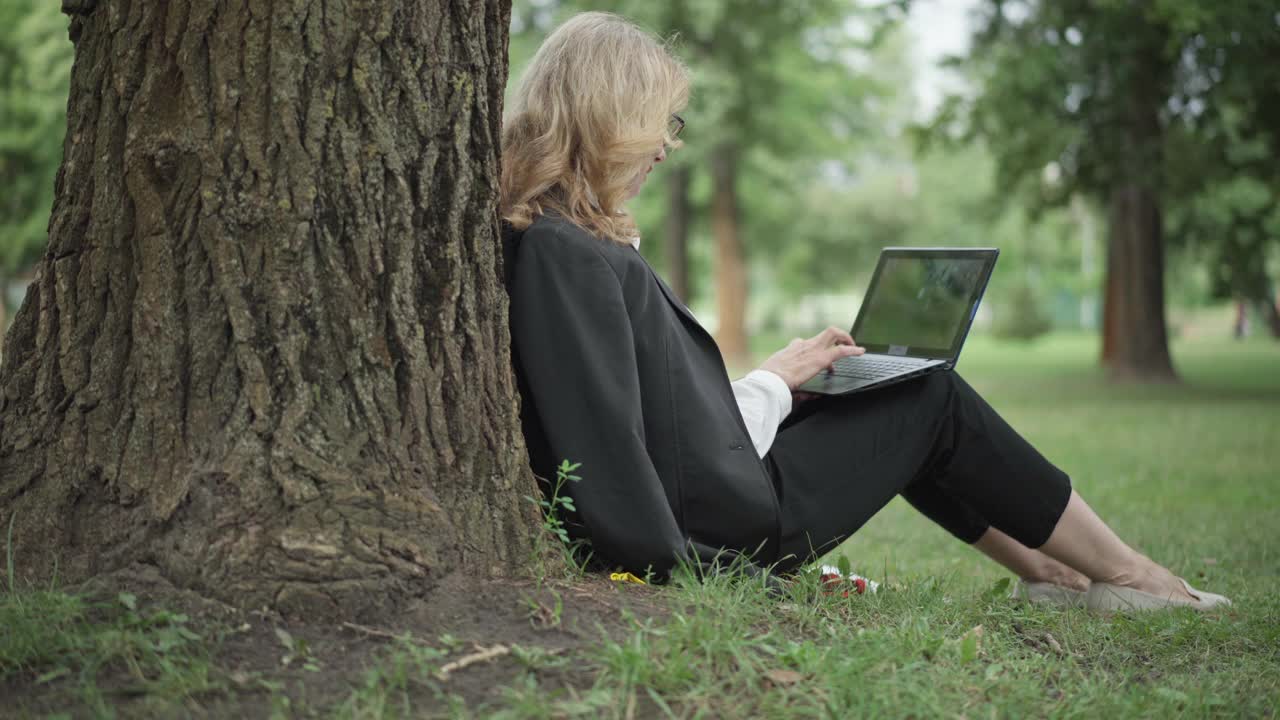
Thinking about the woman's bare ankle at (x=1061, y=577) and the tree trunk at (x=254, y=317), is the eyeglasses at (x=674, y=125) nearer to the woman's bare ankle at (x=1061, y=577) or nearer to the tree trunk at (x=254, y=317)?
the tree trunk at (x=254, y=317)

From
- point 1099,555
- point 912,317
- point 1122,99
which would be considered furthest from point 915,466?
point 1122,99

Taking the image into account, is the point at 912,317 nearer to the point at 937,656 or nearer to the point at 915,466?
the point at 915,466

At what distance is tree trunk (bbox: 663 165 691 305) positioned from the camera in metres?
23.7

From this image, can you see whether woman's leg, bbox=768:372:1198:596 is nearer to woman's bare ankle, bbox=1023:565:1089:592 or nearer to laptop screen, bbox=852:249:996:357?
laptop screen, bbox=852:249:996:357

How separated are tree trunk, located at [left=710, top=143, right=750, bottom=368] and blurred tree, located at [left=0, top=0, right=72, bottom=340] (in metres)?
11.1

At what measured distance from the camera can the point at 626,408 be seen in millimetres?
2852

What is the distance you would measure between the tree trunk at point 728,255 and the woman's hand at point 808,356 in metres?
19.9

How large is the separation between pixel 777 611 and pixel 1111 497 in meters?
5.00

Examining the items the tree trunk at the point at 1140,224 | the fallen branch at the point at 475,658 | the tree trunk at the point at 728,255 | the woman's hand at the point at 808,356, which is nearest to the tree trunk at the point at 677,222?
the tree trunk at the point at 728,255

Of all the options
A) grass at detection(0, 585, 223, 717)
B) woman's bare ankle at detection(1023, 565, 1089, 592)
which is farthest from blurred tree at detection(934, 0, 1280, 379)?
grass at detection(0, 585, 223, 717)

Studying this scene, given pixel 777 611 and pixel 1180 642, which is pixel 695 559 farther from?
pixel 1180 642

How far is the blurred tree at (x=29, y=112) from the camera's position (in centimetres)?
2136

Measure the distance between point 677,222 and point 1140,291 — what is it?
368 inches

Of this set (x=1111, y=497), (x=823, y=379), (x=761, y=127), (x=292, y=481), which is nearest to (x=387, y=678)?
(x=292, y=481)
